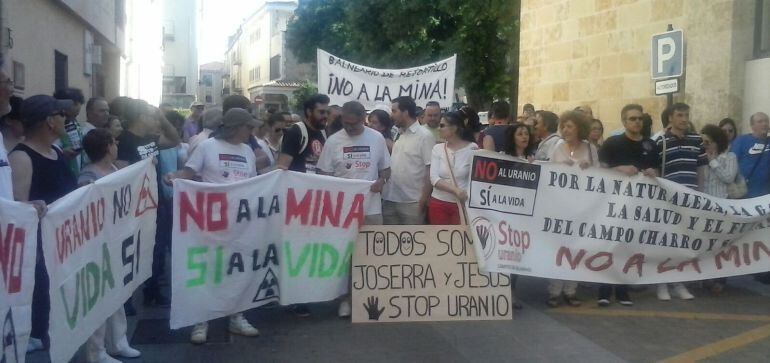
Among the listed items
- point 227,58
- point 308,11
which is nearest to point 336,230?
point 308,11

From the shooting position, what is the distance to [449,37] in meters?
34.8

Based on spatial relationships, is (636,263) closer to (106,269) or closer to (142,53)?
(106,269)

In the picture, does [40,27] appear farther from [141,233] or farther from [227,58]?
[227,58]

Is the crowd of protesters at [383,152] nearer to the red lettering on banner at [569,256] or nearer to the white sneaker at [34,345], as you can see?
the red lettering on banner at [569,256]

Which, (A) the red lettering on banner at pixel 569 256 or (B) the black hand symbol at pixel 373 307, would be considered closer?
(B) the black hand symbol at pixel 373 307

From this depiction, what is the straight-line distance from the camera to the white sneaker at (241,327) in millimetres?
7000

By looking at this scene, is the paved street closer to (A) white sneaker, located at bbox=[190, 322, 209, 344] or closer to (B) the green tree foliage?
(A) white sneaker, located at bbox=[190, 322, 209, 344]

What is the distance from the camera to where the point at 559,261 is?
25.7 feet

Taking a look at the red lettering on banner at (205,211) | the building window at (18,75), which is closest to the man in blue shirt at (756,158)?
the red lettering on banner at (205,211)

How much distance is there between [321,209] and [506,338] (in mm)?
1749

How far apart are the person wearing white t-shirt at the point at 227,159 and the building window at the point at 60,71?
9.38 meters

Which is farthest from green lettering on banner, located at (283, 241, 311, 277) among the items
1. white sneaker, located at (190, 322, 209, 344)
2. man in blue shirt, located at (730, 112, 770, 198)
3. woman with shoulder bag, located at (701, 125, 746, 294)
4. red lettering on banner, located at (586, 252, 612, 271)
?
man in blue shirt, located at (730, 112, 770, 198)

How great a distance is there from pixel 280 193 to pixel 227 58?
121947 millimetres

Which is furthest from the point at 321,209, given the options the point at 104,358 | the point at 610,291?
the point at 610,291
